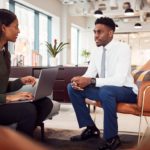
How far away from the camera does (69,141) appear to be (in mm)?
2830

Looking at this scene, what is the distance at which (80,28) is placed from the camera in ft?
41.3

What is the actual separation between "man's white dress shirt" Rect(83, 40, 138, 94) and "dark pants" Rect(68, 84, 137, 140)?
0.24ft

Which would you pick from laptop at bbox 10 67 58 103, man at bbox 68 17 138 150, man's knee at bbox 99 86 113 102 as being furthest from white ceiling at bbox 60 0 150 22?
laptop at bbox 10 67 58 103

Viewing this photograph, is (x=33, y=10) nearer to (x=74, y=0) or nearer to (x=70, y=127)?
(x=74, y=0)

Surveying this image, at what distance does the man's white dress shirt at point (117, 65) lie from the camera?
106 inches

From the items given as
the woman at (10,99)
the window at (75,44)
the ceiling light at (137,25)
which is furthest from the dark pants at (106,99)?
the window at (75,44)

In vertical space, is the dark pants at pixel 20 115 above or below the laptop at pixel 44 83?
below

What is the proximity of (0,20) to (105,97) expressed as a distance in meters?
1.08

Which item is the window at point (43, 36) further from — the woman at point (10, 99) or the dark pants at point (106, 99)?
the woman at point (10, 99)

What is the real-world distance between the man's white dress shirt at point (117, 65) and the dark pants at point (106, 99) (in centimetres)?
7

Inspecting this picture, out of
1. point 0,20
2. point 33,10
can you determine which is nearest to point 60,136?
point 0,20

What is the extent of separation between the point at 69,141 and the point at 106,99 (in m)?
0.60

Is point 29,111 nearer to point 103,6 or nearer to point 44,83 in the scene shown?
point 44,83

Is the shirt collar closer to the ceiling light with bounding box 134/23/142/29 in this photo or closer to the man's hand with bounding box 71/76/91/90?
the man's hand with bounding box 71/76/91/90
